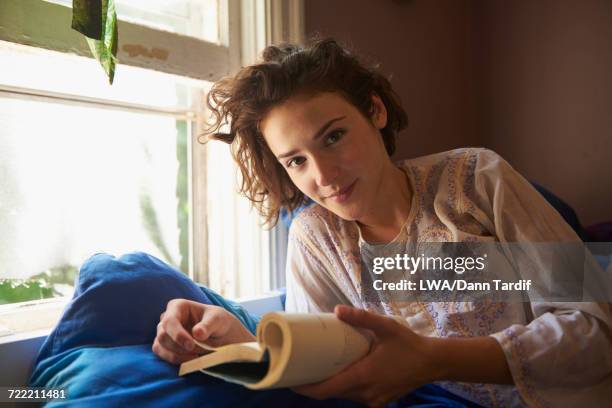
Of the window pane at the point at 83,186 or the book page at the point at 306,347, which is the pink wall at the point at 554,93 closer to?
the window pane at the point at 83,186

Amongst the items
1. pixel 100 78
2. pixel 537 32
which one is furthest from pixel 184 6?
pixel 537 32

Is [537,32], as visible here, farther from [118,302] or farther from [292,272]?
[118,302]

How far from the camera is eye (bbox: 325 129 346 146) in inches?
36.3

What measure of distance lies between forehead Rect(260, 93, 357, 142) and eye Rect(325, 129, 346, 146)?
0.03 metres

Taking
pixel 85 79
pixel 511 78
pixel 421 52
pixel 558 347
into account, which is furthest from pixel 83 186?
pixel 511 78

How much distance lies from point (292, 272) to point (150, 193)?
0.52m

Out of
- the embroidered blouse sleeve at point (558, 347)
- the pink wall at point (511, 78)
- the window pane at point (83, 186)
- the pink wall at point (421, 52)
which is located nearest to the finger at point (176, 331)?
the embroidered blouse sleeve at point (558, 347)

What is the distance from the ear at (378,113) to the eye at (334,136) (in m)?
0.13

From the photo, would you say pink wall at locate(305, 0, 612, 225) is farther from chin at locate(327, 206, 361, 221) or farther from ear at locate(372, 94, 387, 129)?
chin at locate(327, 206, 361, 221)

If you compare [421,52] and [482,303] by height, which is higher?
[421,52]

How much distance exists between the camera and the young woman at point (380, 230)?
70cm
